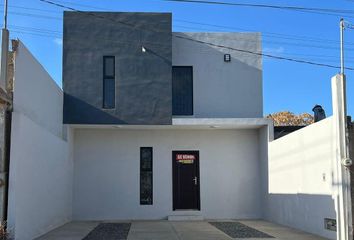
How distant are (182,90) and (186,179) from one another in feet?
11.1

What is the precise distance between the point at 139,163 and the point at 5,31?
8.65m

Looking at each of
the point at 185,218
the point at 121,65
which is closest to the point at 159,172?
the point at 185,218

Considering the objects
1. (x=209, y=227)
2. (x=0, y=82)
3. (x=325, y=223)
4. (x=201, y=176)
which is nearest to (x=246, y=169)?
(x=201, y=176)

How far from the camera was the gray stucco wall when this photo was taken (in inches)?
682

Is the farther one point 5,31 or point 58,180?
point 58,180

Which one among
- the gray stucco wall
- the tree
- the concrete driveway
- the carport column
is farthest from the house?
the tree

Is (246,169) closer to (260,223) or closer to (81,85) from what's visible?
(260,223)

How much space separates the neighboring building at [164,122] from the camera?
57.4 feet

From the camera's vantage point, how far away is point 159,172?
61.3 feet

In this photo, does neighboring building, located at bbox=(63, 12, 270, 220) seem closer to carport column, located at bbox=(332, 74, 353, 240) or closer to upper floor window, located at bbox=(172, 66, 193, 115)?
upper floor window, located at bbox=(172, 66, 193, 115)

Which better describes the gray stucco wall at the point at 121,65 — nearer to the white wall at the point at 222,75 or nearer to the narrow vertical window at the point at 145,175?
the white wall at the point at 222,75

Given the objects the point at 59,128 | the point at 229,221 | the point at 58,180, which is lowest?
the point at 229,221

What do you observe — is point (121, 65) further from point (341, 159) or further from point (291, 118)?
point (291, 118)

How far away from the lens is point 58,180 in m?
15.4
